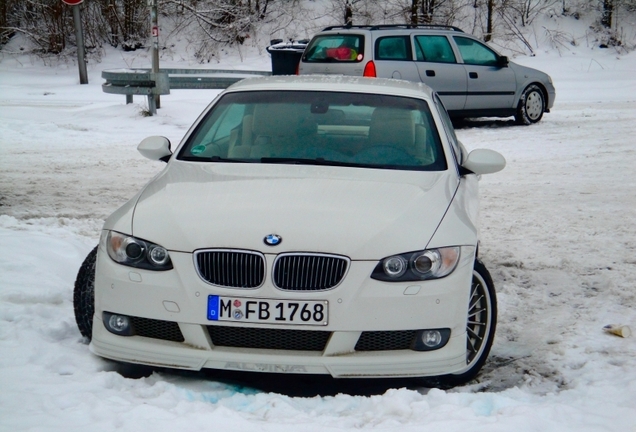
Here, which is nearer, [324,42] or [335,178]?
[335,178]

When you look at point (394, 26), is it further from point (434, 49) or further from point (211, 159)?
point (211, 159)

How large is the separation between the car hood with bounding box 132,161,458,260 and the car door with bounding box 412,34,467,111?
9.84 meters

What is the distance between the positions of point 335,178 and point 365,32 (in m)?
9.76

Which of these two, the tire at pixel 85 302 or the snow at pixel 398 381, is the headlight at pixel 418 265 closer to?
the snow at pixel 398 381

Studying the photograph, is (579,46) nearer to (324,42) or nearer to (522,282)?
(324,42)

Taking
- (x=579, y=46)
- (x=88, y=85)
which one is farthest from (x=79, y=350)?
(x=579, y=46)

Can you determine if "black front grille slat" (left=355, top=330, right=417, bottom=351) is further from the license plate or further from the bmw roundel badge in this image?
the bmw roundel badge

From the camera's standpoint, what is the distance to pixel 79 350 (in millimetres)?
4090

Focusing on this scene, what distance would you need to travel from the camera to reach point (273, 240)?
3557 mm

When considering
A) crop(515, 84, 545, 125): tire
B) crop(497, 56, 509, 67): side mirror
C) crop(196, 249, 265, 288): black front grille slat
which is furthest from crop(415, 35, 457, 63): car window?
crop(196, 249, 265, 288): black front grille slat

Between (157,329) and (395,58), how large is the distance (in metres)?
10.8

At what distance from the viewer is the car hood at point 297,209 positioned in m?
3.57

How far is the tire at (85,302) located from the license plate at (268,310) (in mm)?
963

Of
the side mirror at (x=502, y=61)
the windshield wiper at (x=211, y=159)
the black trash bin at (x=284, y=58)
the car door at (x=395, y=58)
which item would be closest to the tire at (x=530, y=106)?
the side mirror at (x=502, y=61)
